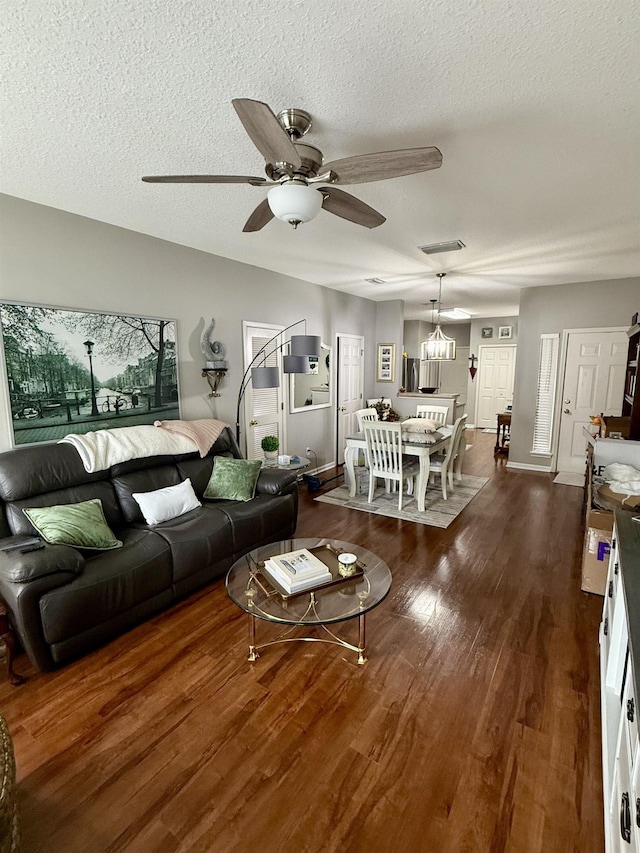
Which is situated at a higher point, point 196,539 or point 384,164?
point 384,164

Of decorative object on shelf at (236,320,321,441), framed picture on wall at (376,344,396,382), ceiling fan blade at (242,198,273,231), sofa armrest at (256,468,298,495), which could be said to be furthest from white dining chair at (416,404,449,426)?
ceiling fan blade at (242,198,273,231)

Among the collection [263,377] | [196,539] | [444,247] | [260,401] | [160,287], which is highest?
[444,247]

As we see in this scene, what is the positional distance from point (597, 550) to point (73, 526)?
11.2 ft

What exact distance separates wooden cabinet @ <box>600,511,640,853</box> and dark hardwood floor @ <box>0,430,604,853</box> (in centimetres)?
11

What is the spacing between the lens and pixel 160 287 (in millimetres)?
3584

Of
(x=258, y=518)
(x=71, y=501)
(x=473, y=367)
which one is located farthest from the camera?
(x=473, y=367)

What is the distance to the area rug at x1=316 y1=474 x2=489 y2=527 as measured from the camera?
4.20 meters

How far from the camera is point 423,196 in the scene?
8.68 feet

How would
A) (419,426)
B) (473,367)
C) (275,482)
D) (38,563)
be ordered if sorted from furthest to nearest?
(473,367), (419,426), (275,482), (38,563)

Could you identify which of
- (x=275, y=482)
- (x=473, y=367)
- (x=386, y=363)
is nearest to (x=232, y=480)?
(x=275, y=482)

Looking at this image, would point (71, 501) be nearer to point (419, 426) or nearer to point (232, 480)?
point (232, 480)

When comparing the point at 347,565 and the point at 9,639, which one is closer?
the point at 9,639

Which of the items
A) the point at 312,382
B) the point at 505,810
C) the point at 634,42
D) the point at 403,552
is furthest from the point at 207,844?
the point at 312,382

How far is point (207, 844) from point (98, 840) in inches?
15.0
